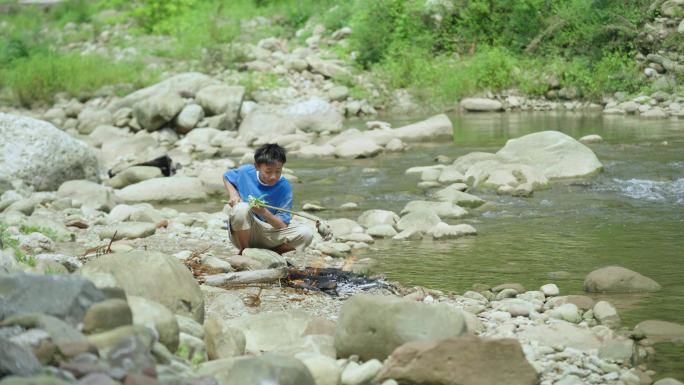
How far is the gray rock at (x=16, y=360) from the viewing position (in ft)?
11.4

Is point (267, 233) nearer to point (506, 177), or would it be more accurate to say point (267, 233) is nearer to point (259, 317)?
point (259, 317)

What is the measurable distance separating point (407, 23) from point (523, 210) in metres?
15.6

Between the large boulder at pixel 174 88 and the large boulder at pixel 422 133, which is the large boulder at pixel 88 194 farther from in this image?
the large boulder at pixel 174 88

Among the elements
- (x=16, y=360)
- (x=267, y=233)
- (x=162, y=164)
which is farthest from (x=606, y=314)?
(x=162, y=164)

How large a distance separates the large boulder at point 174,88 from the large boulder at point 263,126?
2153 millimetres

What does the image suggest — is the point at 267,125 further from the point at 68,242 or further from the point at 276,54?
the point at 68,242

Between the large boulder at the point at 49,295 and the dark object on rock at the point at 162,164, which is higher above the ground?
the large boulder at the point at 49,295

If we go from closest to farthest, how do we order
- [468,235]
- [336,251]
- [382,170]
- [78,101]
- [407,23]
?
[336,251] → [468,235] → [382,170] → [78,101] → [407,23]

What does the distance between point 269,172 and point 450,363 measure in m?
2.94

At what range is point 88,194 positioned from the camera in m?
11.1

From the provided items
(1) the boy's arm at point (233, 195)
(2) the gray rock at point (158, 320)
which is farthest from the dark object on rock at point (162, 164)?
(2) the gray rock at point (158, 320)

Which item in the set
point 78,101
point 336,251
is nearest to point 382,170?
point 336,251

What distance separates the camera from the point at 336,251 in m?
8.27

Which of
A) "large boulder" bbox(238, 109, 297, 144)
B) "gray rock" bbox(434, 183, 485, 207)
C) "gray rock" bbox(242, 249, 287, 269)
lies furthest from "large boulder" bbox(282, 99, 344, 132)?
"gray rock" bbox(242, 249, 287, 269)
